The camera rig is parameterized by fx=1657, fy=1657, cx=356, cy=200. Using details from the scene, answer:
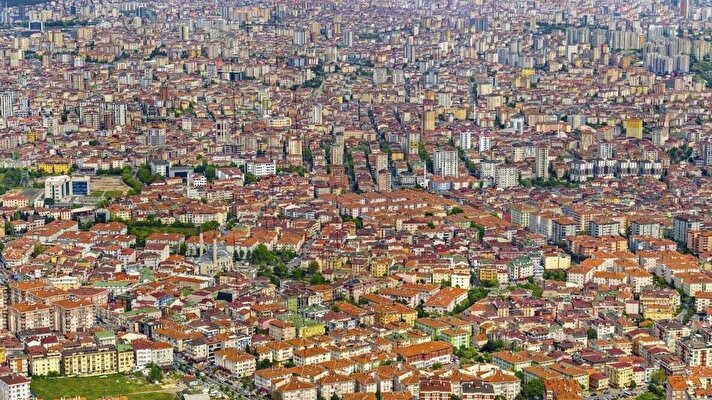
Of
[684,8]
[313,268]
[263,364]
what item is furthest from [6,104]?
[684,8]

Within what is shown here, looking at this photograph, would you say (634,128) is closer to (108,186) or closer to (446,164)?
(446,164)

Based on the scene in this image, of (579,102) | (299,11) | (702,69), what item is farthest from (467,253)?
(299,11)

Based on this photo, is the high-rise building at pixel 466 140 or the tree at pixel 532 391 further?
the high-rise building at pixel 466 140

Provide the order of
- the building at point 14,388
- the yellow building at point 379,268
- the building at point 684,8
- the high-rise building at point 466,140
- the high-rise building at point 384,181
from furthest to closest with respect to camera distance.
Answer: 1. the building at point 684,8
2. the high-rise building at point 466,140
3. the high-rise building at point 384,181
4. the yellow building at point 379,268
5. the building at point 14,388

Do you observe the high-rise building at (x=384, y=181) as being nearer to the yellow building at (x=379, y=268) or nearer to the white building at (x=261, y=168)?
the white building at (x=261, y=168)

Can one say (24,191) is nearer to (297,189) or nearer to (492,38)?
Result: (297,189)

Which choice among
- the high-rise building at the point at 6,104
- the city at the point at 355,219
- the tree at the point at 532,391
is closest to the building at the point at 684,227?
the city at the point at 355,219
